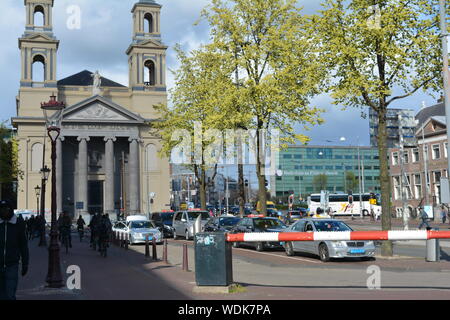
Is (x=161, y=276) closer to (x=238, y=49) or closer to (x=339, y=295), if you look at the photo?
(x=339, y=295)

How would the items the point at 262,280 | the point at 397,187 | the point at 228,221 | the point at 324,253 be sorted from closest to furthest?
the point at 262,280 → the point at 324,253 → the point at 228,221 → the point at 397,187

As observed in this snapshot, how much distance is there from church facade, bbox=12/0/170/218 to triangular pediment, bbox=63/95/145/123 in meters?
0.14

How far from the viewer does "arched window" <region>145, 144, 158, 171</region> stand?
82.9 metres

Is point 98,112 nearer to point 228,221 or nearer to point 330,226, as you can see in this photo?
point 228,221

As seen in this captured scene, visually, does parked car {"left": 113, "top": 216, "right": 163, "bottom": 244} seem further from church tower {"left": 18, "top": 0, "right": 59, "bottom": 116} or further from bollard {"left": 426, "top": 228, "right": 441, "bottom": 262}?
church tower {"left": 18, "top": 0, "right": 59, "bottom": 116}

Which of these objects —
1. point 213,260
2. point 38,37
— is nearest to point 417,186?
point 38,37

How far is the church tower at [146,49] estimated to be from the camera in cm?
8125

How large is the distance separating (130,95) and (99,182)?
1411 centimetres

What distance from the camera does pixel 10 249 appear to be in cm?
854

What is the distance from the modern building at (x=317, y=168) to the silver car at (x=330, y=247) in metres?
113

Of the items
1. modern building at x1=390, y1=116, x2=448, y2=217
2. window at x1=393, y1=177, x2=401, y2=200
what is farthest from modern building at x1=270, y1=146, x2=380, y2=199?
modern building at x1=390, y1=116, x2=448, y2=217

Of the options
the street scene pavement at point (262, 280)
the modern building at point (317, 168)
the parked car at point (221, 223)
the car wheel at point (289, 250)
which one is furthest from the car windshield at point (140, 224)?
the modern building at point (317, 168)

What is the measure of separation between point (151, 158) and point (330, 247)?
2586 inches

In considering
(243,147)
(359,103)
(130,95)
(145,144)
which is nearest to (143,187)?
(145,144)
